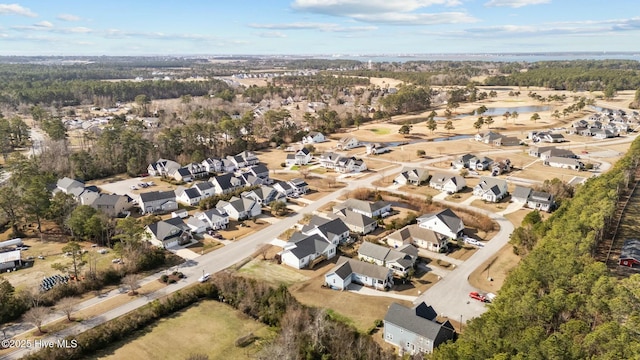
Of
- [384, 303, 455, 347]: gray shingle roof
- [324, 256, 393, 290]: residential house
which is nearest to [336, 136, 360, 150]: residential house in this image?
[324, 256, 393, 290]: residential house

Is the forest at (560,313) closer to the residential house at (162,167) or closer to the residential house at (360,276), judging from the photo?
the residential house at (360,276)

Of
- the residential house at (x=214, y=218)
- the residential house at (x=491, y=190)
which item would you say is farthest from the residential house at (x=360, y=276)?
the residential house at (x=491, y=190)

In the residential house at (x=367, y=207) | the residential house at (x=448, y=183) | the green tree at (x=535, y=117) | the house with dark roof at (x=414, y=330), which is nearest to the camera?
the house with dark roof at (x=414, y=330)

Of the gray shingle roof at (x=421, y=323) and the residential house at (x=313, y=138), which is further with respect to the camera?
the residential house at (x=313, y=138)

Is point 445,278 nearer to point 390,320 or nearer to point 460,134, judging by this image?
point 390,320

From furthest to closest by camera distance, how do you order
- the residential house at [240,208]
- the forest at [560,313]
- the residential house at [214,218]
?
1. the residential house at [240,208]
2. the residential house at [214,218]
3. the forest at [560,313]

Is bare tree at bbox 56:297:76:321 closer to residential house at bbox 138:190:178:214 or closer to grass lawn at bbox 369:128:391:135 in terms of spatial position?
residential house at bbox 138:190:178:214
